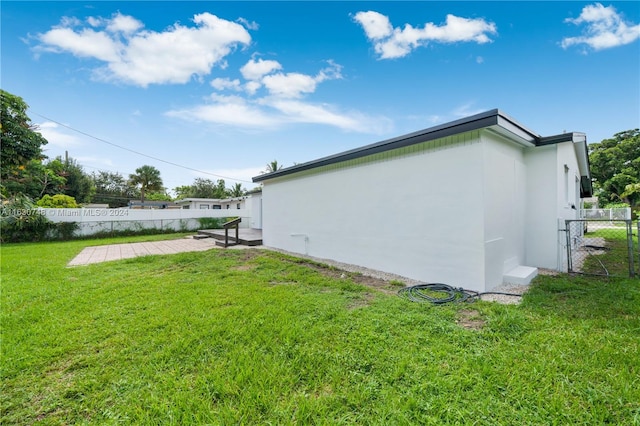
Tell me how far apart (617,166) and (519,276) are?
3146 cm

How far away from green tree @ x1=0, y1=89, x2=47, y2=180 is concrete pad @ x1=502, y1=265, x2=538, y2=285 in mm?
20015

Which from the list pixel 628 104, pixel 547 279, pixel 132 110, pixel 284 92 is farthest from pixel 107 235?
pixel 628 104

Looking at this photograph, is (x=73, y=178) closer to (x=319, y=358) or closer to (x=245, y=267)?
(x=245, y=267)

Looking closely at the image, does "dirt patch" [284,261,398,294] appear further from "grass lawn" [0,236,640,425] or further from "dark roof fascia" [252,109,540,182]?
"dark roof fascia" [252,109,540,182]

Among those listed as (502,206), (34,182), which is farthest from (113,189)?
(502,206)

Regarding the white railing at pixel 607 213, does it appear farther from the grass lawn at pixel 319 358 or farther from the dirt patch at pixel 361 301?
the dirt patch at pixel 361 301

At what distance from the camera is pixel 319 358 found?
2.34 metres

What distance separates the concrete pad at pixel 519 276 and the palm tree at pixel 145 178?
Result: 3989cm

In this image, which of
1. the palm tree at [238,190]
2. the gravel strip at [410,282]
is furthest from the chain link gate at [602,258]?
the palm tree at [238,190]

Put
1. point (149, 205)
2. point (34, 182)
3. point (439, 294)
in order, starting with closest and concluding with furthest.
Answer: point (439, 294) < point (34, 182) < point (149, 205)

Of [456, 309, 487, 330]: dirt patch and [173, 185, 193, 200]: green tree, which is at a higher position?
[173, 185, 193, 200]: green tree

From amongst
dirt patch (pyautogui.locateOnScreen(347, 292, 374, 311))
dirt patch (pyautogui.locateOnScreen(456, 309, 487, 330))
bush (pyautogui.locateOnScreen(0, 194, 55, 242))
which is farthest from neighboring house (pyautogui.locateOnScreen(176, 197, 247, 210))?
dirt patch (pyautogui.locateOnScreen(456, 309, 487, 330))

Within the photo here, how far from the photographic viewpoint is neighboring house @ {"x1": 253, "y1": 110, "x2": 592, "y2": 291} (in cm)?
439

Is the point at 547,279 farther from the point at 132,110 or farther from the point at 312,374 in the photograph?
the point at 132,110
